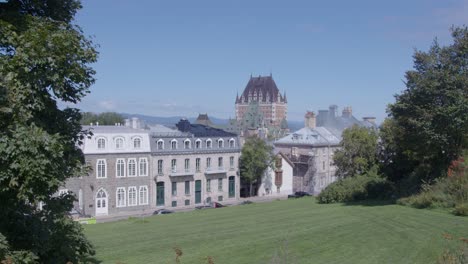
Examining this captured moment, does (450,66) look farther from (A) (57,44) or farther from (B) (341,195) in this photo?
(A) (57,44)

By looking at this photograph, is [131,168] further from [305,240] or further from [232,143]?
[305,240]

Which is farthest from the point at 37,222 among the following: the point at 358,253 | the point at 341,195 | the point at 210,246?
the point at 341,195

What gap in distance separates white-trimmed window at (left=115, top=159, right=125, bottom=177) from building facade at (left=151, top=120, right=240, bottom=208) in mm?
3512

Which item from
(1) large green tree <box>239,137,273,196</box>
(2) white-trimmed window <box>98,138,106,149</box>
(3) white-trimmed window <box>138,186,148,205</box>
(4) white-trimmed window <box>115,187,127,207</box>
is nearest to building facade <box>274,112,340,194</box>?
(1) large green tree <box>239,137,273,196</box>

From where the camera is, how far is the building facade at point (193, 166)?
50.6 metres

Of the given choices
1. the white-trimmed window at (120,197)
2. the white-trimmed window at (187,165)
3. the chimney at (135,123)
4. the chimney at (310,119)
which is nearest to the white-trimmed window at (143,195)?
the white-trimmed window at (120,197)

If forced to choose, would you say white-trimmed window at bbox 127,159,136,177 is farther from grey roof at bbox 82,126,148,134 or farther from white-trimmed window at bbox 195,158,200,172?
white-trimmed window at bbox 195,158,200,172

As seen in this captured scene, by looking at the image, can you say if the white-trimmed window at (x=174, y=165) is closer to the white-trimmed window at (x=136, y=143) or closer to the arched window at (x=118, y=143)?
the white-trimmed window at (x=136, y=143)

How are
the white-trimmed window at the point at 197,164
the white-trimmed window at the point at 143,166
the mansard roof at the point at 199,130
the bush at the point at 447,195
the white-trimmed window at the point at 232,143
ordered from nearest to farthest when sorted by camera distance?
the bush at the point at 447,195 < the white-trimmed window at the point at 143,166 < the white-trimmed window at the point at 197,164 < the mansard roof at the point at 199,130 < the white-trimmed window at the point at 232,143

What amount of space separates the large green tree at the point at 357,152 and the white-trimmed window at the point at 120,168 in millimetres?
22442

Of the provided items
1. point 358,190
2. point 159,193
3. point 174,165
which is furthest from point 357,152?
point 159,193

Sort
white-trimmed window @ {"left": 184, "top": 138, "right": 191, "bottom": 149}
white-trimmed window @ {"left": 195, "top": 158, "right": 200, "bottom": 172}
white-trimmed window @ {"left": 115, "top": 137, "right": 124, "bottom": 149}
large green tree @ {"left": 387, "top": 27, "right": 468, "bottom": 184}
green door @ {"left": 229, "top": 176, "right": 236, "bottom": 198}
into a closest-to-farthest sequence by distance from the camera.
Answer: large green tree @ {"left": 387, "top": 27, "right": 468, "bottom": 184} → white-trimmed window @ {"left": 115, "top": 137, "right": 124, "bottom": 149} → white-trimmed window @ {"left": 184, "top": 138, "right": 191, "bottom": 149} → white-trimmed window @ {"left": 195, "top": 158, "right": 200, "bottom": 172} → green door @ {"left": 229, "top": 176, "right": 236, "bottom": 198}

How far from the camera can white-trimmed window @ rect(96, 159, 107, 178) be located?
45.8 metres

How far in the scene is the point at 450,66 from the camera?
79.9 ft
